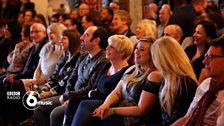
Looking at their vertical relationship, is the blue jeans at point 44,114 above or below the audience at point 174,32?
below

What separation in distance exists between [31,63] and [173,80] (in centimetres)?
303

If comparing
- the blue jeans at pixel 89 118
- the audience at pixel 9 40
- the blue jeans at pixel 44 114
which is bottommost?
the blue jeans at pixel 44 114

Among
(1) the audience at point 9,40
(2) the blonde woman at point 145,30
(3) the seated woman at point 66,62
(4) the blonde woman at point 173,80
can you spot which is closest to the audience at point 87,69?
(3) the seated woman at point 66,62

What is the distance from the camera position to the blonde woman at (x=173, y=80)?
3471 millimetres

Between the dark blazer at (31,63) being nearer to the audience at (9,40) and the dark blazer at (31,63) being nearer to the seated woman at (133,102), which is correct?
the audience at (9,40)

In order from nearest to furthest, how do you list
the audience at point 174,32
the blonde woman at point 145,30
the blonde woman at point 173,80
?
the blonde woman at point 173,80 < the audience at point 174,32 < the blonde woman at point 145,30

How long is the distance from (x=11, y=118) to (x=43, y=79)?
0.56 metres

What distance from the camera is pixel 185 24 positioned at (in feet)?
20.1

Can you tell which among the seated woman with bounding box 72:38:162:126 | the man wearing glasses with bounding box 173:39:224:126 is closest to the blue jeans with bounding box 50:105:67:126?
the seated woman with bounding box 72:38:162:126

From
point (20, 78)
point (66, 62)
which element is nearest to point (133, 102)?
point (66, 62)

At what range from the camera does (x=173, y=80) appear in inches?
138

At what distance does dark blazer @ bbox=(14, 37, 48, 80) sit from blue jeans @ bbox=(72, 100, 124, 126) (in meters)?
2.15

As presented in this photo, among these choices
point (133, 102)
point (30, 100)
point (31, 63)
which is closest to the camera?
point (133, 102)

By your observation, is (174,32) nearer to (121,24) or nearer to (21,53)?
Result: (121,24)
